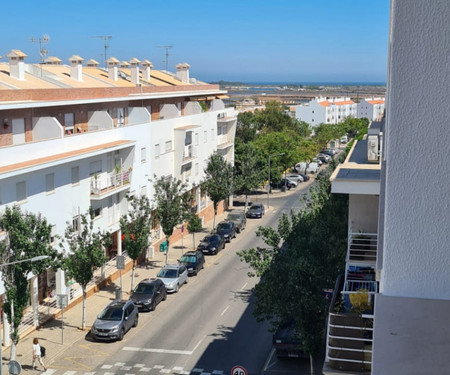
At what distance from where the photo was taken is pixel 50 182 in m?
27.8

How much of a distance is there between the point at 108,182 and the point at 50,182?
17.9ft

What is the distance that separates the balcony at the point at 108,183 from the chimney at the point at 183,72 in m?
22.1

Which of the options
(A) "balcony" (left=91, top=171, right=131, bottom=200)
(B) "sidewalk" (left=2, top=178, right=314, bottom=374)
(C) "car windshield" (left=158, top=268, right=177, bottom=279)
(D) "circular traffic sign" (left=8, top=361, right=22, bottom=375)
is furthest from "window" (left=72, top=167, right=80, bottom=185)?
(D) "circular traffic sign" (left=8, top=361, right=22, bottom=375)

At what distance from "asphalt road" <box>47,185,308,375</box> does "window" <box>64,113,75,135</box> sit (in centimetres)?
930

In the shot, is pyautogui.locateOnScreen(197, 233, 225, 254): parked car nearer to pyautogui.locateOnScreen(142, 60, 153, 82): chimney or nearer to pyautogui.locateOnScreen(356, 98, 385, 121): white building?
pyautogui.locateOnScreen(142, 60, 153, 82): chimney

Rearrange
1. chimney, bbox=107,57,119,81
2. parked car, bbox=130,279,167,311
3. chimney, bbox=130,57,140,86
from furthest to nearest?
chimney, bbox=130,57,140,86
chimney, bbox=107,57,119,81
parked car, bbox=130,279,167,311

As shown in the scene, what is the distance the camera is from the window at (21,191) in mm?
25562

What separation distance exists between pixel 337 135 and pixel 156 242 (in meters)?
66.3

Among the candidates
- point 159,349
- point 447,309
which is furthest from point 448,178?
point 159,349

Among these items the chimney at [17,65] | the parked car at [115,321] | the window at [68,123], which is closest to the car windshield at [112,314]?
the parked car at [115,321]

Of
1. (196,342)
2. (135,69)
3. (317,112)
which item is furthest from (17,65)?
(317,112)

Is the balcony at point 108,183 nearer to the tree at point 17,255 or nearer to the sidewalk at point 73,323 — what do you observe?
the sidewalk at point 73,323

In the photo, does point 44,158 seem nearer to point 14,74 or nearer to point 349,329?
point 14,74

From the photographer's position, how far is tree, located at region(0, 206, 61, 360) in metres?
21.9
